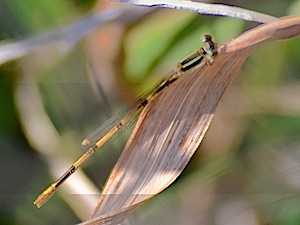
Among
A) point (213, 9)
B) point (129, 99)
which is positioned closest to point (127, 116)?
point (129, 99)

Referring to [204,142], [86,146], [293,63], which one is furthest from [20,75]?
[293,63]

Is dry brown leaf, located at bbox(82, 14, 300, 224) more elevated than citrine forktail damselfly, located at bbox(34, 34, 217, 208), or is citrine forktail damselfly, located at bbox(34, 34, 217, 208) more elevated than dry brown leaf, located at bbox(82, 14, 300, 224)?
citrine forktail damselfly, located at bbox(34, 34, 217, 208)

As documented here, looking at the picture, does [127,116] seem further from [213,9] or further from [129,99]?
[213,9]
